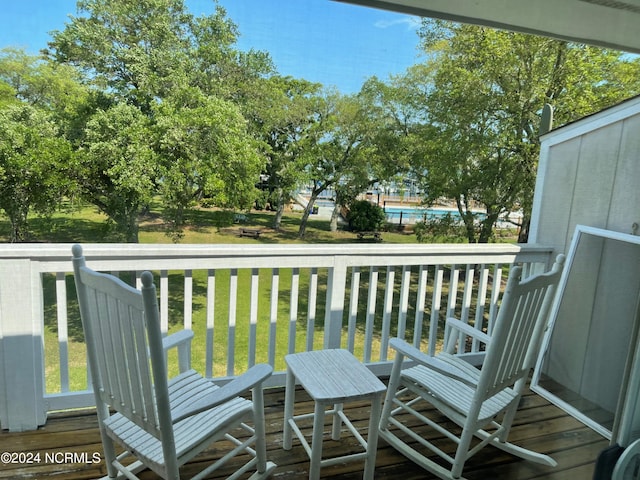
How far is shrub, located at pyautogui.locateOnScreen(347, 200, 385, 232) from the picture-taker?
340cm

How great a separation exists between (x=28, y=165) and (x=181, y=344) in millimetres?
2227

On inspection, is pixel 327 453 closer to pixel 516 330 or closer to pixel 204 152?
pixel 516 330

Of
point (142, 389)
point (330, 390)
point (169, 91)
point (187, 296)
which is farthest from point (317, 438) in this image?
point (169, 91)

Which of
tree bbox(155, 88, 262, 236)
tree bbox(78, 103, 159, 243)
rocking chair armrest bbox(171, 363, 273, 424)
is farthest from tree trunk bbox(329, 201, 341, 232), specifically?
rocking chair armrest bbox(171, 363, 273, 424)

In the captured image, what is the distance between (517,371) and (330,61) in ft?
7.16

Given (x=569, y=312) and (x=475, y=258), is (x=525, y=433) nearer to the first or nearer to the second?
(x=569, y=312)

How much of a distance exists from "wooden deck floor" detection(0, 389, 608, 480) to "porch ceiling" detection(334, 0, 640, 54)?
5.52 ft

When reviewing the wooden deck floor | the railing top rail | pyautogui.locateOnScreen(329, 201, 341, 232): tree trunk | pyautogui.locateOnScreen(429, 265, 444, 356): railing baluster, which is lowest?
the wooden deck floor

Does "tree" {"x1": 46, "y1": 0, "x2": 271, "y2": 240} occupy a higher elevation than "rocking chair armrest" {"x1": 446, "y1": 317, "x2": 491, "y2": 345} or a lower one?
higher

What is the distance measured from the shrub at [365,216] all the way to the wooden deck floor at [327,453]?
1.65 m

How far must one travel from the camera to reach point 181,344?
68.3 inches

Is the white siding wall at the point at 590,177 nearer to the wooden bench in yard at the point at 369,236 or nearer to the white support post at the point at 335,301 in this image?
the wooden bench in yard at the point at 369,236

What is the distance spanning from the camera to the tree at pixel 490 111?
385 cm

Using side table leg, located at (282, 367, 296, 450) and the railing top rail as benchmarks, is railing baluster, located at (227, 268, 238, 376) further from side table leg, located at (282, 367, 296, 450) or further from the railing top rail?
side table leg, located at (282, 367, 296, 450)
